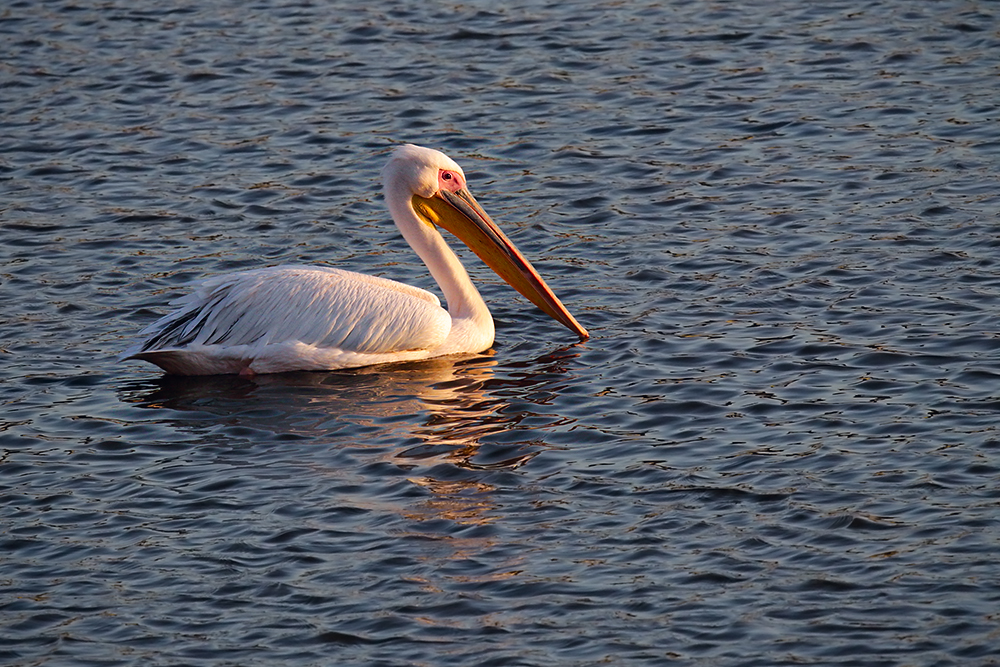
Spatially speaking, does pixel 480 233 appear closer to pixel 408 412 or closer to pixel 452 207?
pixel 452 207

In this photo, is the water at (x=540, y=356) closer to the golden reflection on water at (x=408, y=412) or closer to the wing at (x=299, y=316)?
the golden reflection on water at (x=408, y=412)

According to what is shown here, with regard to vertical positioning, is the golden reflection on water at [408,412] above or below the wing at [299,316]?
below

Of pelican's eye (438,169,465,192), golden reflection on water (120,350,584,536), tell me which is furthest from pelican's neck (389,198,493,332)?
golden reflection on water (120,350,584,536)

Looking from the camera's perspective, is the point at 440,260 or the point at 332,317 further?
the point at 440,260

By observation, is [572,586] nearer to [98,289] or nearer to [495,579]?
[495,579]

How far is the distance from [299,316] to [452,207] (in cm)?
118

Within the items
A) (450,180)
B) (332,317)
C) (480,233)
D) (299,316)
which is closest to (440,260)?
(480,233)

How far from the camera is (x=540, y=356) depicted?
776 centimetres

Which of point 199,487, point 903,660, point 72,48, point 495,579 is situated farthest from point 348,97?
point 903,660

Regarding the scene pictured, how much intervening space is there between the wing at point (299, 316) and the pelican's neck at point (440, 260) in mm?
265

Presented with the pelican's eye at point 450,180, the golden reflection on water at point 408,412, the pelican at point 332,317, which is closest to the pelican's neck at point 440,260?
the pelican at point 332,317

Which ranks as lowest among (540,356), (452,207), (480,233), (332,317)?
(540,356)

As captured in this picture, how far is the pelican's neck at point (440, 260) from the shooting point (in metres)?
8.02

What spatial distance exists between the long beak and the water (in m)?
0.29
